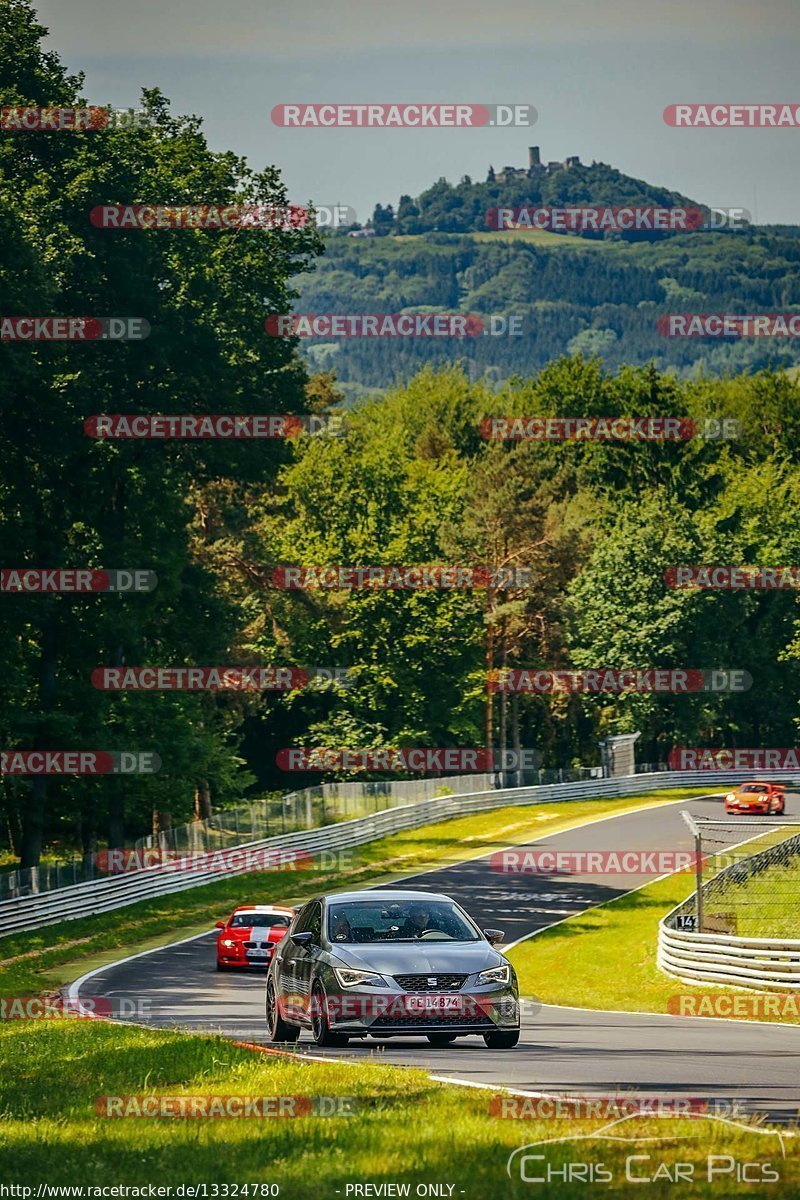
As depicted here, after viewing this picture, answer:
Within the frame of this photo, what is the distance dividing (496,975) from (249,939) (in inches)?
698

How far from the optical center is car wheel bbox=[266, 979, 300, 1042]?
17.4 meters

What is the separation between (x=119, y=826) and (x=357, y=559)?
112 ft

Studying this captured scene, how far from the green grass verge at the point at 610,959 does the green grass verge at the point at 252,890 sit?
8168 millimetres

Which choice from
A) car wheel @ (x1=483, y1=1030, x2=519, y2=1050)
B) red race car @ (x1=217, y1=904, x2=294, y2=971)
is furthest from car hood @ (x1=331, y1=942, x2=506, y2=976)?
red race car @ (x1=217, y1=904, x2=294, y2=971)

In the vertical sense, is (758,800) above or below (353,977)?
below

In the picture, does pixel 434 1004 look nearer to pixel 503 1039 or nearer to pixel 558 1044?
pixel 503 1039

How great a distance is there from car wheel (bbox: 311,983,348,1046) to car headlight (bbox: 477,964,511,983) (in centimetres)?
136

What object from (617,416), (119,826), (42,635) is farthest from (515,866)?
(617,416)

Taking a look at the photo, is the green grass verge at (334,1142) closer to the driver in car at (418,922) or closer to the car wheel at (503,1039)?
the car wheel at (503,1039)

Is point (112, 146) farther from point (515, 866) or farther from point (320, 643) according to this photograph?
point (320, 643)

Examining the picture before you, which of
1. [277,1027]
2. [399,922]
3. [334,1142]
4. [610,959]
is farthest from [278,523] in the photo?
[334,1142]

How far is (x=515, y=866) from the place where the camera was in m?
53.8

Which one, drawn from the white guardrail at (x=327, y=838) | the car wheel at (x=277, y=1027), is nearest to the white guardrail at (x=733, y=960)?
the car wheel at (x=277, y=1027)

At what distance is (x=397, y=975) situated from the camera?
1546 centimetres
